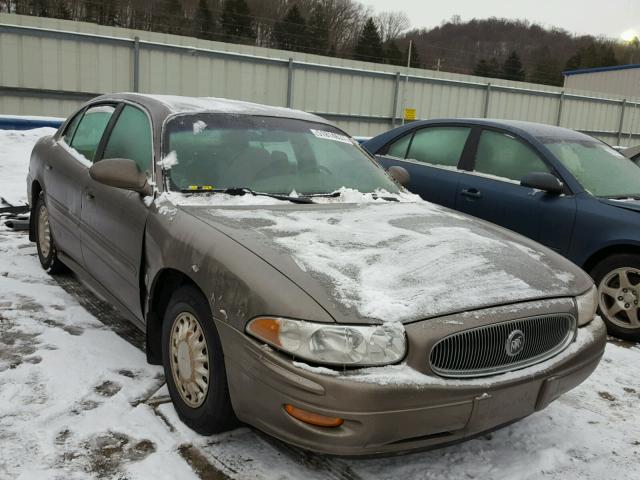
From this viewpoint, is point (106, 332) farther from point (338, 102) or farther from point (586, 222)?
point (338, 102)

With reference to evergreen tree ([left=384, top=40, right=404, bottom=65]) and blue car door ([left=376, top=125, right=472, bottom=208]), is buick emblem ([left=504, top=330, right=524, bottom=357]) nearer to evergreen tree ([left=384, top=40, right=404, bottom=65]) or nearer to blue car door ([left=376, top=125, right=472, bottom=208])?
blue car door ([left=376, top=125, right=472, bottom=208])

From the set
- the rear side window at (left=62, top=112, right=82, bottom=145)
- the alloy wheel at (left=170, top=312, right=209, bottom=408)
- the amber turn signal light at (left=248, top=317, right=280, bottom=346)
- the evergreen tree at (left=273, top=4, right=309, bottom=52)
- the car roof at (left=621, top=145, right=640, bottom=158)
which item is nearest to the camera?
the amber turn signal light at (left=248, top=317, right=280, bottom=346)

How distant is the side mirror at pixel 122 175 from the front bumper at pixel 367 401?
112 cm

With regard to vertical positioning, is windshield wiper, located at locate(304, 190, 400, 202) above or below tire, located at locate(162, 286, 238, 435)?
above

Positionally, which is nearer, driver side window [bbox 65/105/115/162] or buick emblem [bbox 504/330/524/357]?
buick emblem [bbox 504/330/524/357]

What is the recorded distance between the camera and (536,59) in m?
75.2

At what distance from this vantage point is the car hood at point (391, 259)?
90.7 inches

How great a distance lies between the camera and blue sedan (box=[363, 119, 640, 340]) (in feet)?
14.9

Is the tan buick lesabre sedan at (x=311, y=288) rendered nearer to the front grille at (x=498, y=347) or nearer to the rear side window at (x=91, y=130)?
the front grille at (x=498, y=347)

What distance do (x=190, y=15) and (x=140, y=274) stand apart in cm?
4973

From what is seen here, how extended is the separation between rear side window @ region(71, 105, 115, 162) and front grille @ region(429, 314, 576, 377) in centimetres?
284

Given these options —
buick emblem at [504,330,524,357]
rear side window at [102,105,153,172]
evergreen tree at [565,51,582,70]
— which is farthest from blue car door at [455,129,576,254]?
evergreen tree at [565,51,582,70]

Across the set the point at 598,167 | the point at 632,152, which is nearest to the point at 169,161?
the point at 598,167

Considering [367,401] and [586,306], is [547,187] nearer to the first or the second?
[586,306]
